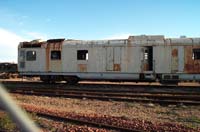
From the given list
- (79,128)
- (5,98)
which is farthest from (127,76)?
(5,98)

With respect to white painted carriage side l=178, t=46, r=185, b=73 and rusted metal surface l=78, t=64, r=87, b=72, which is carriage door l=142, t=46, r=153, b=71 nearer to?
white painted carriage side l=178, t=46, r=185, b=73

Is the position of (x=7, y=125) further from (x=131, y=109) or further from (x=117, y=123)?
(x=131, y=109)

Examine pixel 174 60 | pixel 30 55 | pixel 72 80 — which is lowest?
pixel 72 80

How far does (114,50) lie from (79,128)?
561 inches

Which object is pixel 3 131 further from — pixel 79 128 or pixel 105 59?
pixel 105 59

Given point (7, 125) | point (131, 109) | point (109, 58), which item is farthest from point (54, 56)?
point (7, 125)

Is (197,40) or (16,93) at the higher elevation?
(197,40)

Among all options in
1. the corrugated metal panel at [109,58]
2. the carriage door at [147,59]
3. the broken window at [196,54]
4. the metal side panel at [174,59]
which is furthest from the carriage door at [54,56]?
the broken window at [196,54]

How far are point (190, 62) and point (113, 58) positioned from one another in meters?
4.97

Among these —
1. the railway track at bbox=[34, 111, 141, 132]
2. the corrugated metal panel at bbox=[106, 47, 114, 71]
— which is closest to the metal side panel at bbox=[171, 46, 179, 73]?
the corrugated metal panel at bbox=[106, 47, 114, 71]

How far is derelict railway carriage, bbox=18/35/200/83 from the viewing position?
836 inches

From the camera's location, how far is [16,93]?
18.3 metres

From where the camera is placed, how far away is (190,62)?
69.2 feet

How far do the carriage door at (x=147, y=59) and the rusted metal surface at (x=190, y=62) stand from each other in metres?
2.23
